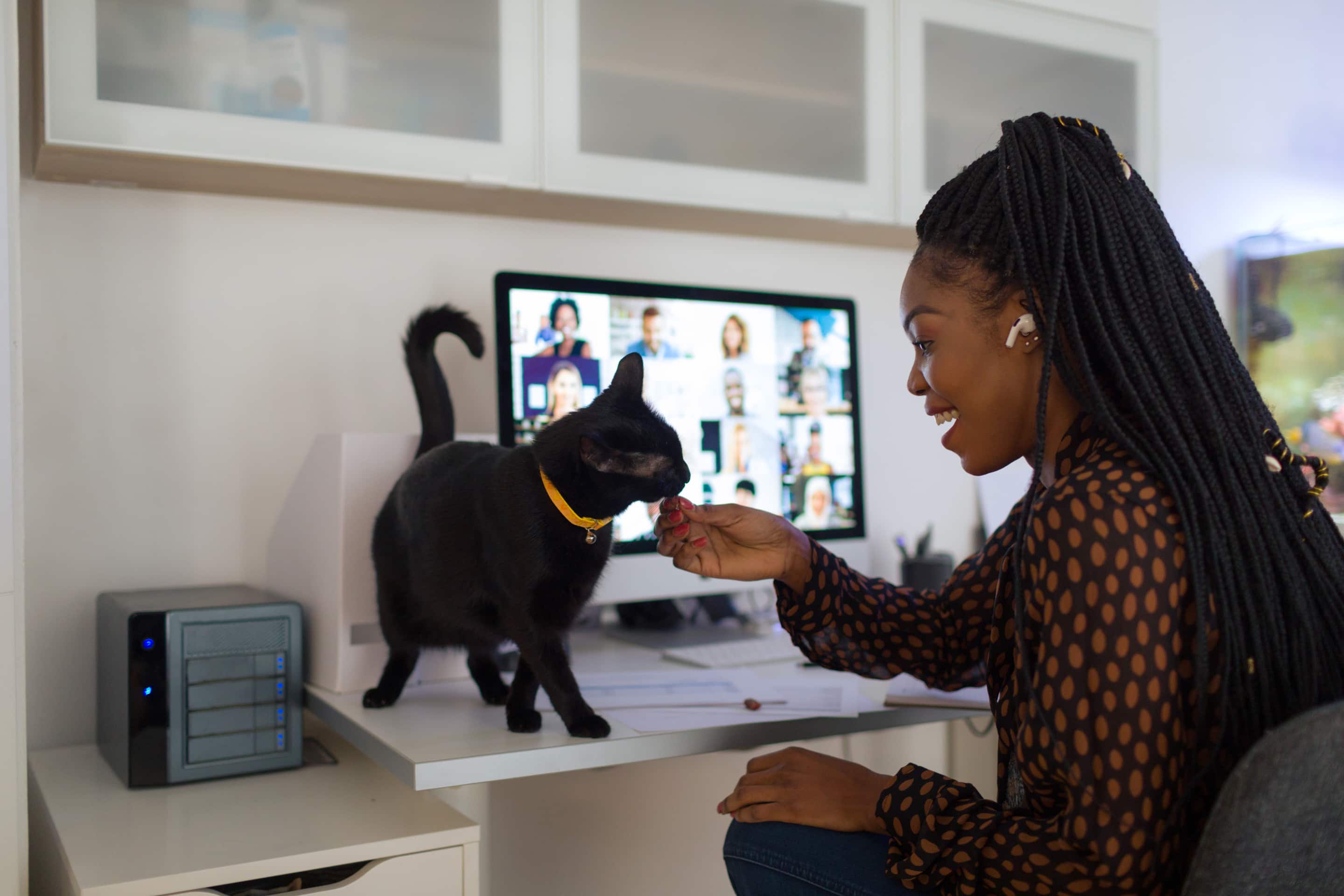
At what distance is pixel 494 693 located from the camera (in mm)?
1138

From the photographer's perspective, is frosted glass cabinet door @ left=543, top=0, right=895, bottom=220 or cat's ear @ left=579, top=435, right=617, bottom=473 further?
frosted glass cabinet door @ left=543, top=0, right=895, bottom=220

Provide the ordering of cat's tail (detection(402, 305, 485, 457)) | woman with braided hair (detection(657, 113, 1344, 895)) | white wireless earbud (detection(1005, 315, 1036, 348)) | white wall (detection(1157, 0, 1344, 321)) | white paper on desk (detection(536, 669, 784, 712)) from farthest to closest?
1. white wall (detection(1157, 0, 1344, 321))
2. cat's tail (detection(402, 305, 485, 457))
3. white paper on desk (detection(536, 669, 784, 712))
4. white wireless earbud (detection(1005, 315, 1036, 348))
5. woman with braided hair (detection(657, 113, 1344, 895))

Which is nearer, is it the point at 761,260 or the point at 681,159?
the point at 681,159

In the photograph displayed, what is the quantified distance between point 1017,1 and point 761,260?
24.3 inches

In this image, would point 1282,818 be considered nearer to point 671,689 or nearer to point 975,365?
point 975,365

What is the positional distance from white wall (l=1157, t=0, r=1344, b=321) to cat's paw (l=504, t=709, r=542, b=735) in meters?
1.87

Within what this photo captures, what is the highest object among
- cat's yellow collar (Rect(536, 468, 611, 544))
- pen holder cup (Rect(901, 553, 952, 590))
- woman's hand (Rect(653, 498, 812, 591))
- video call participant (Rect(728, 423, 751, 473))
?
video call participant (Rect(728, 423, 751, 473))

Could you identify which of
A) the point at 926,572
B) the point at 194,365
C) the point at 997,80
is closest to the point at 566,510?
the point at 194,365

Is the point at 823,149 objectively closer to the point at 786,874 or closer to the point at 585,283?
the point at 585,283

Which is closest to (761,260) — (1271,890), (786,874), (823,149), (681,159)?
(823,149)

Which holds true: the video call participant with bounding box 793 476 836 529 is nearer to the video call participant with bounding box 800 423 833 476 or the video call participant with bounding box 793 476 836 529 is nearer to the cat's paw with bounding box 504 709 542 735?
the video call participant with bounding box 800 423 833 476

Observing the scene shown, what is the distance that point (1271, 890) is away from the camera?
0.59 m

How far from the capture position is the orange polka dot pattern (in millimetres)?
645

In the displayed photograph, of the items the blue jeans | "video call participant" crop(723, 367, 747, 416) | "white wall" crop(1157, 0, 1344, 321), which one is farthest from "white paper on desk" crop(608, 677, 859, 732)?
"white wall" crop(1157, 0, 1344, 321)
